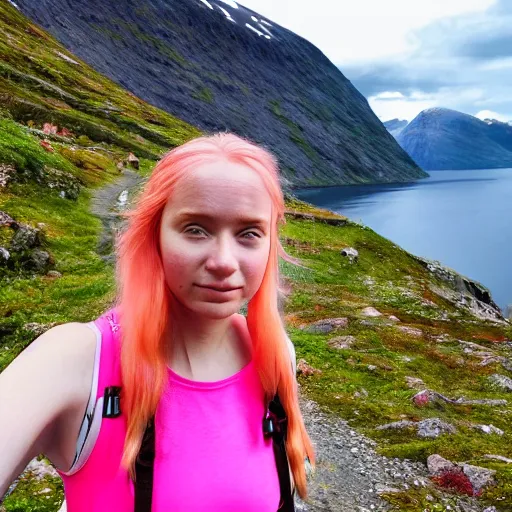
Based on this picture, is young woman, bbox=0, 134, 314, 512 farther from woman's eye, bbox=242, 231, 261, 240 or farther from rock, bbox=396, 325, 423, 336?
rock, bbox=396, 325, 423, 336

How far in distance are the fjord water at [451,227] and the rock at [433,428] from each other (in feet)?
134

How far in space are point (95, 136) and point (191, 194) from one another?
47251mm

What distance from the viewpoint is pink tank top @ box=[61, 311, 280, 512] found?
1908 mm

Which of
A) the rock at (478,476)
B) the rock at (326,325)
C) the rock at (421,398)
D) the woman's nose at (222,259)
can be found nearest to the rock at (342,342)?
the rock at (326,325)

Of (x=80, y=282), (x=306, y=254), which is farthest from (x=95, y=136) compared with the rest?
(x=80, y=282)

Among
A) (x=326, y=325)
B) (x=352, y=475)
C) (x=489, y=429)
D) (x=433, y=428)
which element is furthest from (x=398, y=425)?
(x=326, y=325)

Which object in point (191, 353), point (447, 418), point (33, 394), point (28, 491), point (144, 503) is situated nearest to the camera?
point (33, 394)

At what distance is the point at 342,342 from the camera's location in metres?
14.6

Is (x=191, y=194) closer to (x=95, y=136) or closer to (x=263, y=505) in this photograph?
(x=263, y=505)

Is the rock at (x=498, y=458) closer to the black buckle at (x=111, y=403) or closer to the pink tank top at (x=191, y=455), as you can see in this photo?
the pink tank top at (x=191, y=455)

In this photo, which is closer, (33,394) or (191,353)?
(33,394)

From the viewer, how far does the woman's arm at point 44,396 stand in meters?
1.66

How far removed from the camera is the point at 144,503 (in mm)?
1898

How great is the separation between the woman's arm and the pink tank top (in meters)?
0.09
